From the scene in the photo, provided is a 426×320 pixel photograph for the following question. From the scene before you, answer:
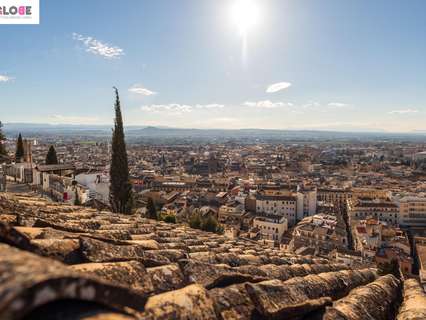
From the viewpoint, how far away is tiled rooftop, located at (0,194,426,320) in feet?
3.84

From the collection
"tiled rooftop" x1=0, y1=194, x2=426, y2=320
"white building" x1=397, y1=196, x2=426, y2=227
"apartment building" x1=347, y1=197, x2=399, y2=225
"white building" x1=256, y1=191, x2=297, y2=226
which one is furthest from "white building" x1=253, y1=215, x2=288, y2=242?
"tiled rooftop" x1=0, y1=194, x2=426, y2=320

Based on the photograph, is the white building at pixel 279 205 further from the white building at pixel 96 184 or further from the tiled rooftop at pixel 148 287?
the tiled rooftop at pixel 148 287

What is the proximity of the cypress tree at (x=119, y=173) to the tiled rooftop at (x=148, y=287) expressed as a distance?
14.4 metres

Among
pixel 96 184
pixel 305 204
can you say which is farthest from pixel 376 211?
pixel 96 184

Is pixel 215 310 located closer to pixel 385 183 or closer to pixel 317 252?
pixel 317 252

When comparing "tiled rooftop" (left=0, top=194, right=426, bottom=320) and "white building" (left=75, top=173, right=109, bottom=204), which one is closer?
"tiled rooftop" (left=0, top=194, right=426, bottom=320)

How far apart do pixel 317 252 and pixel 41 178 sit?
70.5 feet

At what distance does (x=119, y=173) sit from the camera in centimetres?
1914

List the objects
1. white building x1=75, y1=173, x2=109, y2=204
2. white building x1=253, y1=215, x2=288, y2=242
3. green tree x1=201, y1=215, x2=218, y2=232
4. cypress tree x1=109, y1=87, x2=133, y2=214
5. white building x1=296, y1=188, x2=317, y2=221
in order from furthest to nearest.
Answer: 1. white building x1=296, y1=188, x2=317, y2=221
2. white building x1=253, y1=215, x2=288, y2=242
3. white building x1=75, y1=173, x2=109, y2=204
4. green tree x1=201, y1=215, x2=218, y2=232
5. cypress tree x1=109, y1=87, x2=133, y2=214

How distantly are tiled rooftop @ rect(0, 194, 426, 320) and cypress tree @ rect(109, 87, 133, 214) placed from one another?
47.1 feet

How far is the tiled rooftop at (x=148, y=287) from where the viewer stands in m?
1.17

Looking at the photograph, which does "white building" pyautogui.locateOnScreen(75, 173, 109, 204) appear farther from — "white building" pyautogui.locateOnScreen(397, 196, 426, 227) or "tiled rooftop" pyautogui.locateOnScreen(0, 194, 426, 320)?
"white building" pyautogui.locateOnScreen(397, 196, 426, 227)

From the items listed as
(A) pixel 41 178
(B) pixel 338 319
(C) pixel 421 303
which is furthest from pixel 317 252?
(B) pixel 338 319

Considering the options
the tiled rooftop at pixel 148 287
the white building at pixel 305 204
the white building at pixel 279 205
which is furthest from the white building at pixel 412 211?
the tiled rooftop at pixel 148 287
